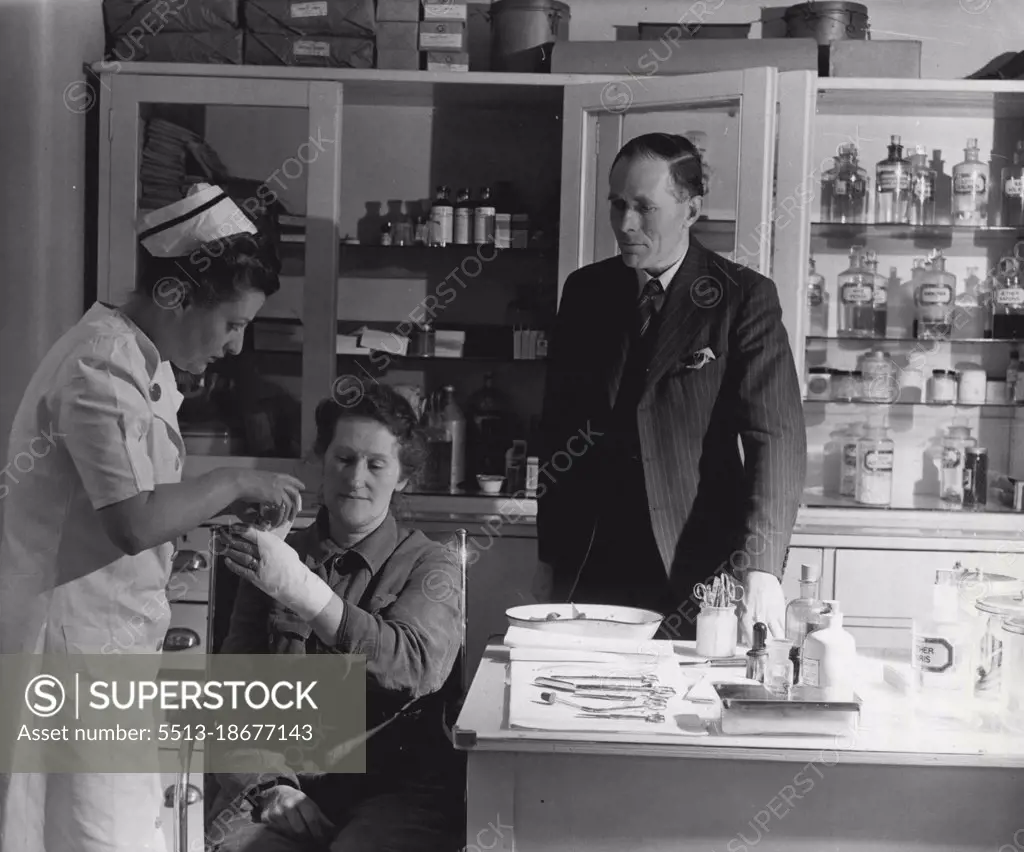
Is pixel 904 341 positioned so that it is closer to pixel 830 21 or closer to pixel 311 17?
pixel 830 21

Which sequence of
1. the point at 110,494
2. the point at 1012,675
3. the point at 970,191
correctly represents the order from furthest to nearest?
1. the point at 970,191
2. the point at 110,494
3. the point at 1012,675

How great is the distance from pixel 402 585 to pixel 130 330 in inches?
25.7

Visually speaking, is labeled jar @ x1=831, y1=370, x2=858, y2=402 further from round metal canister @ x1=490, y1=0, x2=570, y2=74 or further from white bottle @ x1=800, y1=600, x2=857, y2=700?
white bottle @ x1=800, y1=600, x2=857, y2=700

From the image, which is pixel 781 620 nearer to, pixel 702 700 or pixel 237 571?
pixel 702 700

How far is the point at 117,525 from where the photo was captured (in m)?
1.79

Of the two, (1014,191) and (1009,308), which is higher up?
(1014,191)

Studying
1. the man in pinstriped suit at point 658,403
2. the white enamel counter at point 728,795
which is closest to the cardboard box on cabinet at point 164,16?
the man in pinstriped suit at point 658,403

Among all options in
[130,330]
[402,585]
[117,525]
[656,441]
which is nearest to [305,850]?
[402,585]

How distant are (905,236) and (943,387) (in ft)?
1.72

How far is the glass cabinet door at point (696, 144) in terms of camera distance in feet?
10.6

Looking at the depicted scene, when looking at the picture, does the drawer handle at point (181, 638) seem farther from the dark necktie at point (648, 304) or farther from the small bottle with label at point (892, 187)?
the small bottle with label at point (892, 187)

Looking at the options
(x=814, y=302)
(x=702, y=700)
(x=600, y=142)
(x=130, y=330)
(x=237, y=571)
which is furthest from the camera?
(x=814, y=302)

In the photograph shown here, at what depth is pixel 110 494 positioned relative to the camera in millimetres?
1777

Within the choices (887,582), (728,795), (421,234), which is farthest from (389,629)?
→ (421,234)
